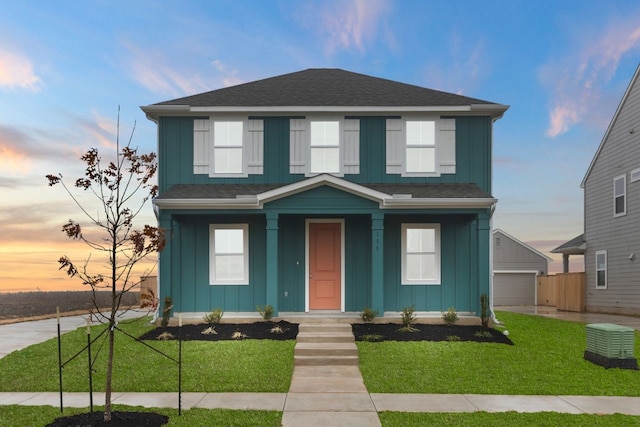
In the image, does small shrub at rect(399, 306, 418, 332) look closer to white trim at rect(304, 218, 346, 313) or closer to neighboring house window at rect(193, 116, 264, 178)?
white trim at rect(304, 218, 346, 313)

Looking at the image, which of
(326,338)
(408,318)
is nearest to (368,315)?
(408,318)

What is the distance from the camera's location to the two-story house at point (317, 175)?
14.5 metres

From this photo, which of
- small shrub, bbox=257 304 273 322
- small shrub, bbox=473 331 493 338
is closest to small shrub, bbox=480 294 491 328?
small shrub, bbox=473 331 493 338

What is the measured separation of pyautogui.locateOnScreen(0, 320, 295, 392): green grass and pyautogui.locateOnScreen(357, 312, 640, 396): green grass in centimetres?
170

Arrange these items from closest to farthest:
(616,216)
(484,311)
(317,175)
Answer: (484,311) < (317,175) < (616,216)

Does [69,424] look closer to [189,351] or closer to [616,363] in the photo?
[189,351]

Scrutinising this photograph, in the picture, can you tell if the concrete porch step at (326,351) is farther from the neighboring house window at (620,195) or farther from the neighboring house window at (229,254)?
the neighboring house window at (620,195)

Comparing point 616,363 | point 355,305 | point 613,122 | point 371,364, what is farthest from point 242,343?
point 613,122

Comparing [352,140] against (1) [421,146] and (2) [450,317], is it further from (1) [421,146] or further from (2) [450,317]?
(2) [450,317]

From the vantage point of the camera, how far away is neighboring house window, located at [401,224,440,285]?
14625 mm

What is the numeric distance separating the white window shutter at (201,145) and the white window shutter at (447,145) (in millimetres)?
6356

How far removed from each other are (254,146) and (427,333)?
6.72 metres

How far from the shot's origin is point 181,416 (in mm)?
7098

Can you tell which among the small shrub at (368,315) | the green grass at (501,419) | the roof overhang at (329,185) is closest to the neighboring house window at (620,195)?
the roof overhang at (329,185)
